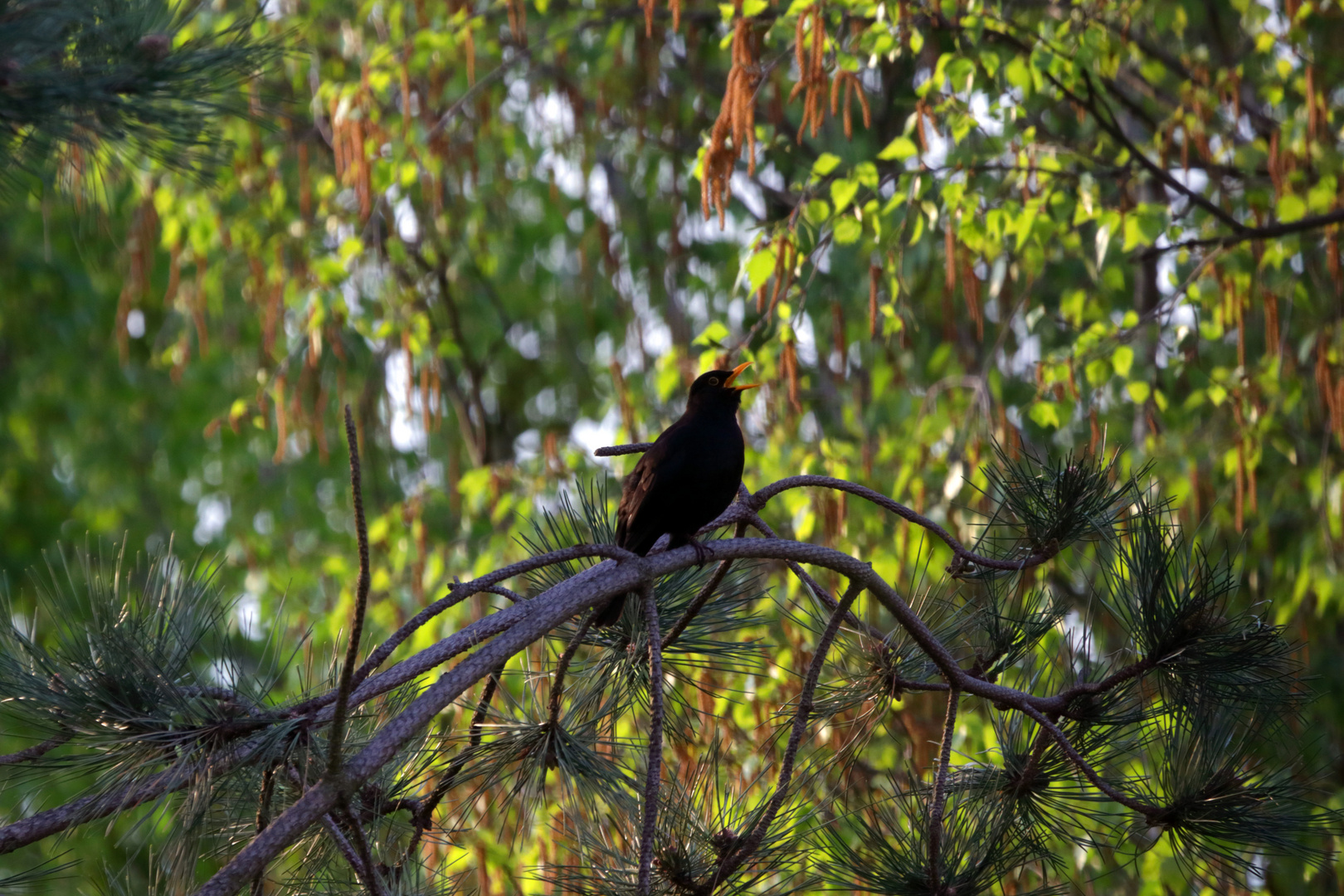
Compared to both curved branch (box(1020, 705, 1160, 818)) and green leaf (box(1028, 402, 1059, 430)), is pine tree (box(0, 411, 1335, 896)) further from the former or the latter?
green leaf (box(1028, 402, 1059, 430))

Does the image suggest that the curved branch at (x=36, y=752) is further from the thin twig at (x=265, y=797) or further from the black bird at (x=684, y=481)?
the black bird at (x=684, y=481)

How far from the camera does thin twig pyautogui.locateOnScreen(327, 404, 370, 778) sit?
45.7 inches

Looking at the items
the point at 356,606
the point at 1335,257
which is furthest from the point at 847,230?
the point at 356,606

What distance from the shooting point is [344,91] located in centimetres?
446

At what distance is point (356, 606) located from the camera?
4.07 ft

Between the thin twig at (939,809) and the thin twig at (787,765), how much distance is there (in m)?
0.23

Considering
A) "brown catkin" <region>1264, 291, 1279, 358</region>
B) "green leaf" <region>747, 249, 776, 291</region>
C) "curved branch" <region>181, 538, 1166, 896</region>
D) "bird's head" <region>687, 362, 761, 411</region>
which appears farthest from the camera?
"brown catkin" <region>1264, 291, 1279, 358</region>

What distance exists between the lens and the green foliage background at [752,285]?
142 inches

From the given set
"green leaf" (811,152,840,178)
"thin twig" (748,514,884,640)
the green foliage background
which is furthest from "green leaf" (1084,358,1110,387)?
"thin twig" (748,514,884,640)

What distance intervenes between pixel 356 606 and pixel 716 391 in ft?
6.32

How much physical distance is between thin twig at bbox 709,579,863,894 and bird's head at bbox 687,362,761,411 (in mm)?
1140

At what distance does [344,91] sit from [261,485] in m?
5.08

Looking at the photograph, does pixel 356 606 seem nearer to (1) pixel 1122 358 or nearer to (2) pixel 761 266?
(2) pixel 761 266

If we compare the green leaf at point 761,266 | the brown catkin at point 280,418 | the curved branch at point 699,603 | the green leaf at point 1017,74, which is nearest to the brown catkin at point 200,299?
the brown catkin at point 280,418
